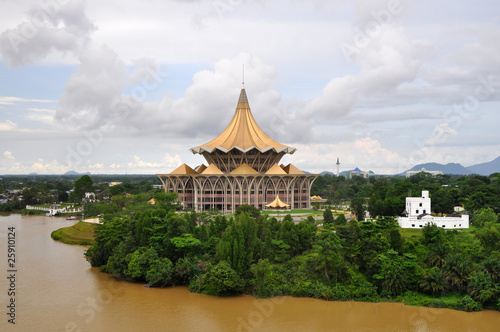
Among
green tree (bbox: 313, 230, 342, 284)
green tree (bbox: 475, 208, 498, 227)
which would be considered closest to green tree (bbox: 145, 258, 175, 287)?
green tree (bbox: 313, 230, 342, 284)

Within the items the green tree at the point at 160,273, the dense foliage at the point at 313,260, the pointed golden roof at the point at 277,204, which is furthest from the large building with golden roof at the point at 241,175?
the green tree at the point at 160,273

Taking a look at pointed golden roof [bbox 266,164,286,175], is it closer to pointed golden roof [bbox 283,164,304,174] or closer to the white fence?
pointed golden roof [bbox 283,164,304,174]

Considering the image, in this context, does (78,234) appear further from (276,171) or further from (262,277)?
(262,277)

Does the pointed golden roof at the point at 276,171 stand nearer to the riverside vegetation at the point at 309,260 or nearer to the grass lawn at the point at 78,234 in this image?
the grass lawn at the point at 78,234

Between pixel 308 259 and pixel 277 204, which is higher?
pixel 277 204

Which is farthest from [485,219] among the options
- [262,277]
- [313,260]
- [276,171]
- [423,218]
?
[276,171]

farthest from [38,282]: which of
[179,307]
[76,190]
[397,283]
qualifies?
[76,190]

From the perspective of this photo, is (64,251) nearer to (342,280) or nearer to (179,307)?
(179,307)
